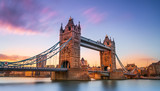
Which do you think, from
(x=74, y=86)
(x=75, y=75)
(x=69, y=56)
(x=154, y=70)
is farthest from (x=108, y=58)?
(x=74, y=86)

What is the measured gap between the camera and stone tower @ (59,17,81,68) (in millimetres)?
37681

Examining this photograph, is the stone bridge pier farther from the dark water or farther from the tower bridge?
the dark water

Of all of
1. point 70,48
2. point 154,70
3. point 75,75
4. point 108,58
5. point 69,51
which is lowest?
point 154,70

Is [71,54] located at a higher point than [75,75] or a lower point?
higher

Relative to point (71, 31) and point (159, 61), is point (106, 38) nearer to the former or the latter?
point (71, 31)

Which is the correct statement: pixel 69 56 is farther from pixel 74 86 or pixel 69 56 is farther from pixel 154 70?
pixel 154 70

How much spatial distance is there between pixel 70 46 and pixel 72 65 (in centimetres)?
560

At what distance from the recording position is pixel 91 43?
1833 inches

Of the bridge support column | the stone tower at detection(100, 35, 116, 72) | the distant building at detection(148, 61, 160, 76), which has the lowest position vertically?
the distant building at detection(148, 61, 160, 76)

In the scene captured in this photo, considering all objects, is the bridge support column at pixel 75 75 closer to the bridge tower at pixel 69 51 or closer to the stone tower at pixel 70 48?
the bridge tower at pixel 69 51

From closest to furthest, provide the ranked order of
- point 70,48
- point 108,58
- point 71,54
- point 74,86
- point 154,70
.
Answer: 1. point 74,86
2. point 71,54
3. point 70,48
4. point 108,58
5. point 154,70

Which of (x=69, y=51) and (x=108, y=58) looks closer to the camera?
(x=69, y=51)

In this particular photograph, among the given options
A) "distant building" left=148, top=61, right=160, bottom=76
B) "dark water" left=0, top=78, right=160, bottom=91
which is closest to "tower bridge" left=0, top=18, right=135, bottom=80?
"dark water" left=0, top=78, right=160, bottom=91

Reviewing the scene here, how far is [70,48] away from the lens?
125 ft
